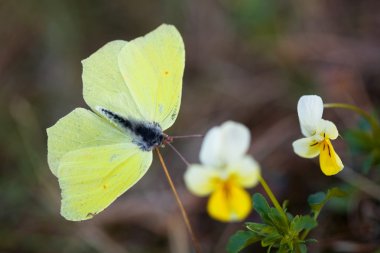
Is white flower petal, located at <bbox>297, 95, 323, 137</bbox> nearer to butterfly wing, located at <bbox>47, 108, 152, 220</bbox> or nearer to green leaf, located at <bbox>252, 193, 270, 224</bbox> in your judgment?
green leaf, located at <bbox>252, 193, 270, 224</bbox>

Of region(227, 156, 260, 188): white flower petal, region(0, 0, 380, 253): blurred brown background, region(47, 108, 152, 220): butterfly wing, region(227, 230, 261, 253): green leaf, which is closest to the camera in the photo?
region(227, 156, 260, 188): white flower petal

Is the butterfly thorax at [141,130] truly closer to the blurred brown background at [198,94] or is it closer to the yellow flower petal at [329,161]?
the yellow flower petal at [329,161]

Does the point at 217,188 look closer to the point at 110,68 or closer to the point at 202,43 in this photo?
the point at 110,68

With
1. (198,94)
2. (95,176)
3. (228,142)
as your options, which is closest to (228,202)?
(228,142)

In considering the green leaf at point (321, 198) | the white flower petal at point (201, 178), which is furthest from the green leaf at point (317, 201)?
the white flower petal at point (201, 178)

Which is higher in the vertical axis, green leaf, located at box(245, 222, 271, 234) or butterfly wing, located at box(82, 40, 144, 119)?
butterfly wing, located at box(82, 40, 144, 119)

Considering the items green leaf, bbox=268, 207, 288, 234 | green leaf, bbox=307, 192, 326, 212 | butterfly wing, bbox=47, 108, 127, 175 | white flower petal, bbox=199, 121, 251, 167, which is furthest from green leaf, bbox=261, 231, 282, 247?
butterfly wing, bbox=47, 108, 127, 175

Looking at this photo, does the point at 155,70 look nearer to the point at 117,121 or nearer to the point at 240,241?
the point at 117,121
